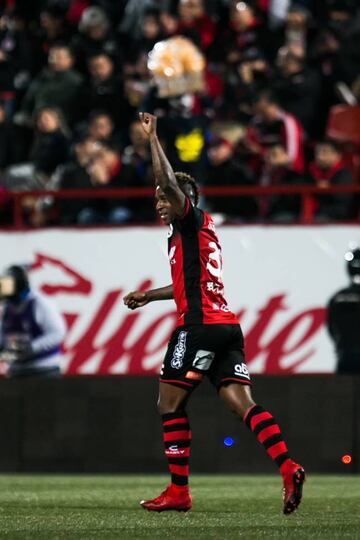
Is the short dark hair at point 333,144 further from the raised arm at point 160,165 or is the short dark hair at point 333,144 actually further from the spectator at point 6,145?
the raised arm at point 160,165

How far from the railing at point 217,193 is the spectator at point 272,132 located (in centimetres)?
67

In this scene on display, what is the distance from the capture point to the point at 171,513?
9.13 metres

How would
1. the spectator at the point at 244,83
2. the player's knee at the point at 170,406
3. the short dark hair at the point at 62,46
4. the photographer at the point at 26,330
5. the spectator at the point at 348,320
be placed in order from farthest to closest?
the short dark hair at the point at 62,46
the spectator at the point at 244,83
the photographer at the point at 26,330
the spectator at the point at 348,320
the player's knee at the point at 170,406

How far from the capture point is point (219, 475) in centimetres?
1357

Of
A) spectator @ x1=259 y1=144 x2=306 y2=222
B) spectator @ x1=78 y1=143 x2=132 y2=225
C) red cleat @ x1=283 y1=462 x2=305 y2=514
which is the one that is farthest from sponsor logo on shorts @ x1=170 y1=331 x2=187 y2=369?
spectator @ x1=78 y1=143 x2=132 y2=225

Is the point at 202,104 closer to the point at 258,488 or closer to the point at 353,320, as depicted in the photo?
the point at 353,320

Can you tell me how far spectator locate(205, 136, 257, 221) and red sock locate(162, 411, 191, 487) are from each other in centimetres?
617

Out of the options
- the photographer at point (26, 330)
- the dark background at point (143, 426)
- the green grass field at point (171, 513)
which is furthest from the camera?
the photographer at point (26, 330)

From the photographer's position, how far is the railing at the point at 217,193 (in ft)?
47.2

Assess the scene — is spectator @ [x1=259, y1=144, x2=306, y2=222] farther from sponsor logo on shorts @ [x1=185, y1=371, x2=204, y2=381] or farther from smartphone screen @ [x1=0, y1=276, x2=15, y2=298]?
sponsor logo on shorts @ [x1=185, y1=371, x2=204, y2=381]

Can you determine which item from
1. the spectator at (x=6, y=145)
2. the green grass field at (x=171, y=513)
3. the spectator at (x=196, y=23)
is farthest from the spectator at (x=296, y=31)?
the green grass field at (x=171, y=513)

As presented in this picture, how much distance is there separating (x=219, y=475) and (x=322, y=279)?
7.72 feet

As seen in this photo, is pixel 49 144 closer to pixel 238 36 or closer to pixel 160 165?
pixel 238 36

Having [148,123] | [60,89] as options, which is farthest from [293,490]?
[60,89]
